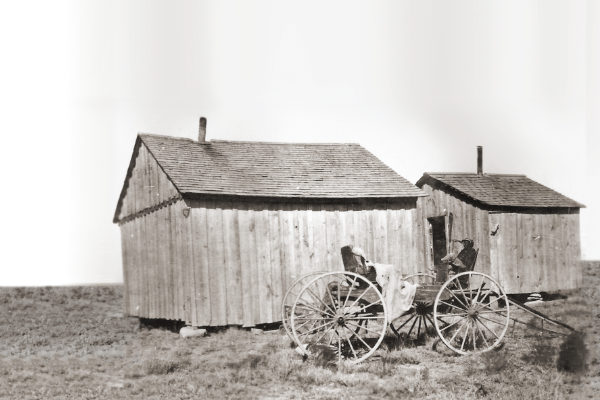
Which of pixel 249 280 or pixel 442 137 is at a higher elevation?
pixel 442 137

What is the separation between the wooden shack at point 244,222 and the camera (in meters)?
16.0

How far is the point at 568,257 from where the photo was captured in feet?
72.5

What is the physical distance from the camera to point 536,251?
2128cm

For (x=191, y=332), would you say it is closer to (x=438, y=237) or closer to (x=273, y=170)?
(x=273, y=170)

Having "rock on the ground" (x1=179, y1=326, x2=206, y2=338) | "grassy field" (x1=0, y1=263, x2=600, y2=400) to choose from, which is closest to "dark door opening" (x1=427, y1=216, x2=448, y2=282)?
"grassy field" (x1=0, y1=263, x2=600, y2=400)

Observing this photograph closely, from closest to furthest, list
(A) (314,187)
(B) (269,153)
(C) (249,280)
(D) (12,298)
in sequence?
(C) (249,280), (A) (314,187), (B) (269,153), (D) (12,298)

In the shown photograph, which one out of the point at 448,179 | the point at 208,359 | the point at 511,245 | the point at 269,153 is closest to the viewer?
the point at 208,359

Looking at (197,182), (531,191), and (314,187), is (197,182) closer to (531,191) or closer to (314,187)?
(314,187)

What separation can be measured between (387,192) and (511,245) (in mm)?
5889

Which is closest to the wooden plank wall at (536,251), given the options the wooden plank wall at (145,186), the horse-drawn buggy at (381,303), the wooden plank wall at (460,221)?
the wooden plank wall at (460,221)

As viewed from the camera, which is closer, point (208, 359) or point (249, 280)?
point (208, 359)

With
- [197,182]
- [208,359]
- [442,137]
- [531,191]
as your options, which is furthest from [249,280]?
[531,191]

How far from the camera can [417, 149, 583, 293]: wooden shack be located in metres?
20.7

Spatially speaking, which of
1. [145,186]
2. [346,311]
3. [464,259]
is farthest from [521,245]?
[145,186]
